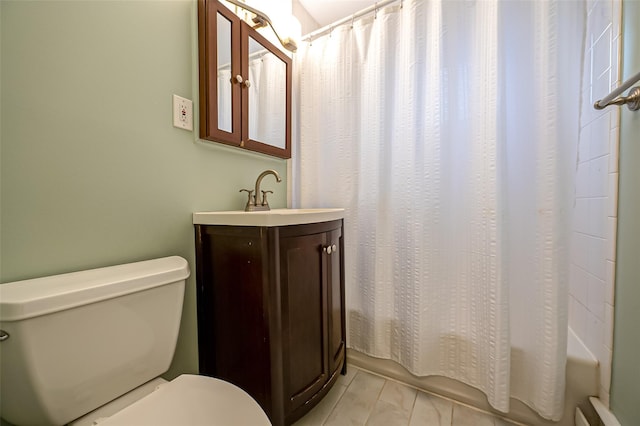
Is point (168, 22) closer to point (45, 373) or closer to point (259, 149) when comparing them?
point (259, 149)

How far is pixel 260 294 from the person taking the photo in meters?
0.81

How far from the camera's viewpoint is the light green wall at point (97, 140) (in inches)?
23.7

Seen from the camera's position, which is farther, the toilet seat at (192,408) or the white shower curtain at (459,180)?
the white shower curtain at (459,180)

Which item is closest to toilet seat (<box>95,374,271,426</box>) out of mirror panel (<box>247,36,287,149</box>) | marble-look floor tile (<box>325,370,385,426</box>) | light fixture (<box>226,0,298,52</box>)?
marble-look floor tile (<box>325,370,385,426</box>)

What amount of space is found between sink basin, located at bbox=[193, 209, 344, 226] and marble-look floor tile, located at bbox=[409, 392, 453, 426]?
92 centimetres

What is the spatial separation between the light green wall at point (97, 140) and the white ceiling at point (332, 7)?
0.90m

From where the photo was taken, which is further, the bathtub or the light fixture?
the light fixture

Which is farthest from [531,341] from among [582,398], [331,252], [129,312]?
[129,312]

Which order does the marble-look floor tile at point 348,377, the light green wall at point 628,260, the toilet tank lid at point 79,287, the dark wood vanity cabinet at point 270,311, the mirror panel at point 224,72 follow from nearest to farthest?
the toilet tank lid at point 79,287
the light green wall at point 628,260
the dark wood vanity cabinet at point 270,311
the mirror panel at point 224,72
the marble-look floor tile at point 348,377

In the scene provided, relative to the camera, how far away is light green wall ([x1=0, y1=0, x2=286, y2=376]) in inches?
23.7

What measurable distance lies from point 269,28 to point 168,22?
0.54 m

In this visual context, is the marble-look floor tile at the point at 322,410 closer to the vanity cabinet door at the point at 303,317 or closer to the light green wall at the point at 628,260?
the vanity cabinet door at the point at 303,317

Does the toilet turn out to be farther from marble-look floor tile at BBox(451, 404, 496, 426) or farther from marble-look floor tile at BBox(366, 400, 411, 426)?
marble-look floor tile at BBox(451, 404, 496, 426)

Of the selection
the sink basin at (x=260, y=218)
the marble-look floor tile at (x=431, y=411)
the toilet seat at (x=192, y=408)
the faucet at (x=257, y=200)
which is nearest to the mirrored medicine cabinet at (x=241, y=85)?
the faucet at (x=257, y=200)
